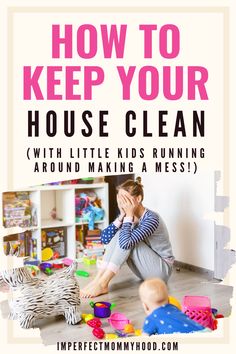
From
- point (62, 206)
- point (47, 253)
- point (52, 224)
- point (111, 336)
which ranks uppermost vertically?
point (62, 206)

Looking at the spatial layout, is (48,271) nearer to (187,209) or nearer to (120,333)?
(187,209)

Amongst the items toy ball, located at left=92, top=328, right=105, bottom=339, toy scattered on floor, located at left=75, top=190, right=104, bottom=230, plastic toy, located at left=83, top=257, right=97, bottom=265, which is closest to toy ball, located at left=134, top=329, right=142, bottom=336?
toy ball, located at left=92, top=328, right=105, bottom=339

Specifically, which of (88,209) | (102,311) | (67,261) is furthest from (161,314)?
(88,209)

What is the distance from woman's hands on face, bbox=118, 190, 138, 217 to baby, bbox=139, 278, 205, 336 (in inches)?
36.9

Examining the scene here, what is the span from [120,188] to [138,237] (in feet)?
0.93

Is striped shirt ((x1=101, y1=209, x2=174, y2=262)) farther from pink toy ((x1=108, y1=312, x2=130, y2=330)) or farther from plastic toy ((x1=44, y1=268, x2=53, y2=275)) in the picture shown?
plastic toy ((x1=44, y1=268, x2=53, y2=275))

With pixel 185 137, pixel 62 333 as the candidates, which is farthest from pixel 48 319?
pixel 185 137

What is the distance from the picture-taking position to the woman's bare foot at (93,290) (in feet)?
8.67

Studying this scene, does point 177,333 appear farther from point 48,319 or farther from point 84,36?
point 84,36

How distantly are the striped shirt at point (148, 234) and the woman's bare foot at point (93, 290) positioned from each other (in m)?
0.26

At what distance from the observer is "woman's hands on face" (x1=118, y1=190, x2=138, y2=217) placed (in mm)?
2682

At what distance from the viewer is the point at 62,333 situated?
6.96ft

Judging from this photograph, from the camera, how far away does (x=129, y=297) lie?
2.62 m

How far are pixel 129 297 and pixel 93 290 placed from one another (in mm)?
196
